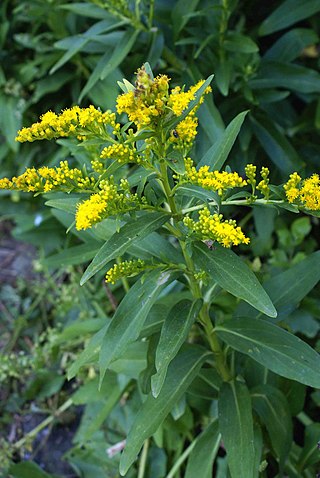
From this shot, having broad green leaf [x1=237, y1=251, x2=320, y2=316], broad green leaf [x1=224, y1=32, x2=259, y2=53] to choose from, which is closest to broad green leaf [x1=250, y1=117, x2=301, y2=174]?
broad green leaf [x1=224, y1=32, x2=259, y2=53]

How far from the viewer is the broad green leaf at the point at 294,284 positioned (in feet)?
5.38

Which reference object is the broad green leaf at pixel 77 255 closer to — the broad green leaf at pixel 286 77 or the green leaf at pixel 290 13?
the broad green leaf at pixel 286 77

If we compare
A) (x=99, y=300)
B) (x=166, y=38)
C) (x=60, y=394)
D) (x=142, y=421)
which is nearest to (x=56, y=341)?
(x=99, y=300)

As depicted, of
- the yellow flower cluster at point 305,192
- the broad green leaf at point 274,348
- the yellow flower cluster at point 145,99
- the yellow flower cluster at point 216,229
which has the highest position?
the yellow flower cluster at point 145,99

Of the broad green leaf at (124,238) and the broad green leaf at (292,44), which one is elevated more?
the broad green leaf at (124,238)

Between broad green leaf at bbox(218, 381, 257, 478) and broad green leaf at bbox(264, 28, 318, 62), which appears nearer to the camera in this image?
broad green leaf at bbox(218, 381, 257, 478)

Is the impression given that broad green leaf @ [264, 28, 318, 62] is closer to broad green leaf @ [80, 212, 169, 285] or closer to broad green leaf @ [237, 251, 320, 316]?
broad green leaf @ [237, 251, 320, 316]

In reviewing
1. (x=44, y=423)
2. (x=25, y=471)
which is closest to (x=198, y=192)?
(x=25, y=471)

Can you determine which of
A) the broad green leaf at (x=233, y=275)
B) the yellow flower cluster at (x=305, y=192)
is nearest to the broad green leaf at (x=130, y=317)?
the broad green leaf at (x=233, y=275)

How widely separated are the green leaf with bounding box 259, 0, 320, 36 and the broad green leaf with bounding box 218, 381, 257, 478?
1.46 meters

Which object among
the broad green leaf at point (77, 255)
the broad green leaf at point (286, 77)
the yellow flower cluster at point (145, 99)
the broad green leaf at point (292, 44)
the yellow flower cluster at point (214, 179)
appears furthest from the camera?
the broad green leaf at point (292, 44)

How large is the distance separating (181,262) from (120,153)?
424 mm

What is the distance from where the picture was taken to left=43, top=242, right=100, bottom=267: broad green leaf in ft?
6.55

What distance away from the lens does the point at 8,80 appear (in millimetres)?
3035
